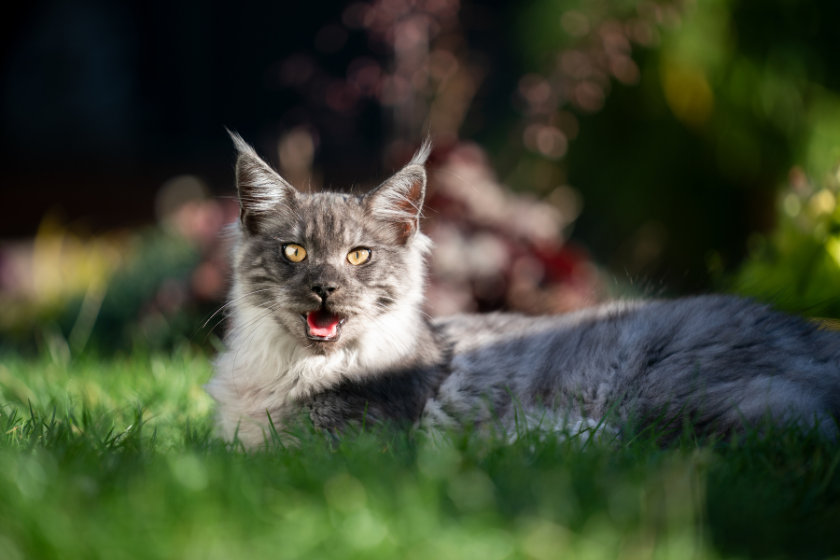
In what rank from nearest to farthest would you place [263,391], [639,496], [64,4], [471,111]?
[639,496] → [263,391] → [471,111] → [64,4]

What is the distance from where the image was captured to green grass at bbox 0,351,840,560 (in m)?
1.29

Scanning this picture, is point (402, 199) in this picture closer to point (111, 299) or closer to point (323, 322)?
point (323, 322)

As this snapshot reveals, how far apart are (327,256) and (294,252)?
140 millimetres

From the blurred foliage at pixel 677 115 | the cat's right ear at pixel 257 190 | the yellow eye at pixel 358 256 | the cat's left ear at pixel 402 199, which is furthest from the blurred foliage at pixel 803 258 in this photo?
the cat's right ear at pixel 257 190

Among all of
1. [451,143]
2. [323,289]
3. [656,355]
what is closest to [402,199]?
[323,289]

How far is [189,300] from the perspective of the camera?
16.3ft

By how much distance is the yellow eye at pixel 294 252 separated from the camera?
8.14ft

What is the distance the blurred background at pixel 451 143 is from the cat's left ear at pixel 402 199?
0.88m

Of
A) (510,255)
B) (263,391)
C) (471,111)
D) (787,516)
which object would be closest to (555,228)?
(510,255)

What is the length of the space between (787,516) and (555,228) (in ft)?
12.5

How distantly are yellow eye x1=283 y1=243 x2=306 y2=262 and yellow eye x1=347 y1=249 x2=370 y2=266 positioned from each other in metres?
0.18

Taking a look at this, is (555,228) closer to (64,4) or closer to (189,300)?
(189,300)

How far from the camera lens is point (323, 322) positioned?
2.39m

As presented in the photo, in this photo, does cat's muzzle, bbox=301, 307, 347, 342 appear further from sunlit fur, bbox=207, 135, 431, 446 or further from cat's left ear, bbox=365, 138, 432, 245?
cat's left ear, bbox=365, 138, 432, 245
